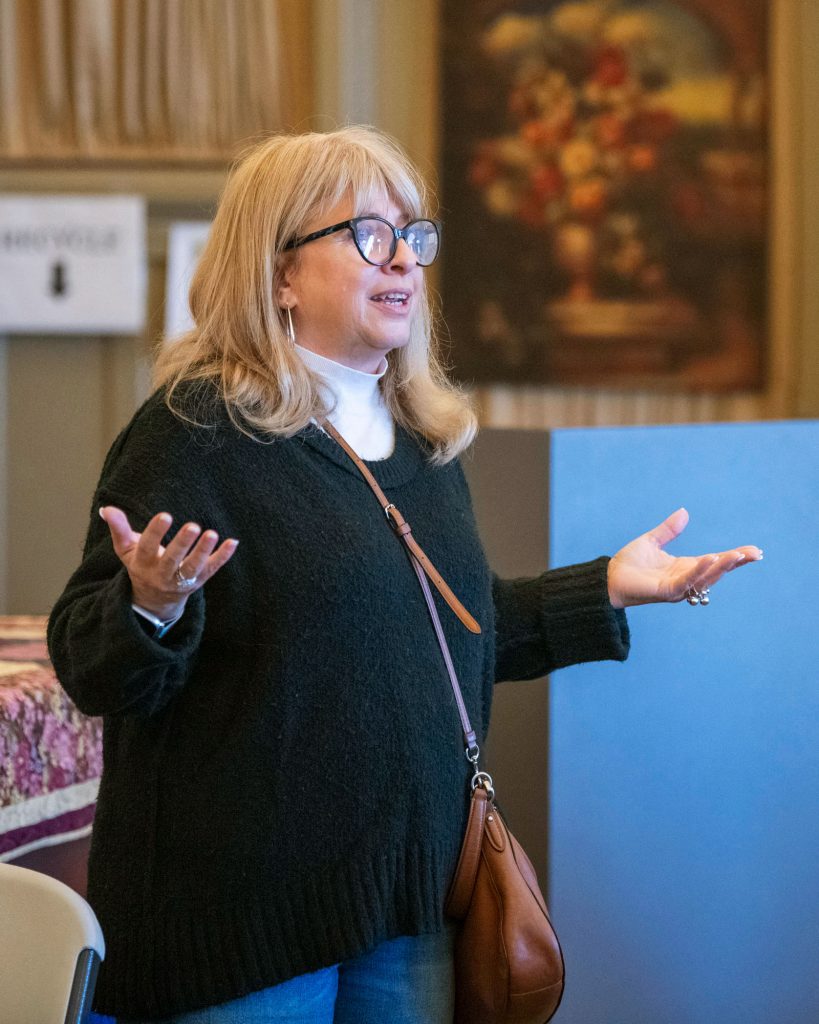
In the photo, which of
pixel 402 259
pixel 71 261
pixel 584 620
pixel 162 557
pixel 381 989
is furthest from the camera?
pixel 71 261

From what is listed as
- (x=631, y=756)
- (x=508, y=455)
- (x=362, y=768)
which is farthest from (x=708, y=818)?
(x=362, y=768)

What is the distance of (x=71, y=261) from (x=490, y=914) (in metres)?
3.51

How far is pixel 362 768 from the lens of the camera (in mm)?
1489

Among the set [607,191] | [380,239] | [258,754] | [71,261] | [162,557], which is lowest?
[258,754]

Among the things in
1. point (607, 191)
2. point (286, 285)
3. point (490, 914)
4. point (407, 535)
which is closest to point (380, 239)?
point (286, 285)

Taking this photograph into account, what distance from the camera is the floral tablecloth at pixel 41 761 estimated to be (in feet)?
6.88

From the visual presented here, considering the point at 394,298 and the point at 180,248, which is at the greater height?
the point at 180,248

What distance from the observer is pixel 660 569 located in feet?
5.99

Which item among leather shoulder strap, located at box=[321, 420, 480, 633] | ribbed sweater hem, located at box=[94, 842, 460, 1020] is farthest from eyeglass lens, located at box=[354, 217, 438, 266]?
ribbed sweater hem, located at box=[94, 842, 460, 1020]

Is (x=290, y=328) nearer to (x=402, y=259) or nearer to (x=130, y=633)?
(x=402, y=259)

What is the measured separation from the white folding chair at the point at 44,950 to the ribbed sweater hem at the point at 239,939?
0.10 metres

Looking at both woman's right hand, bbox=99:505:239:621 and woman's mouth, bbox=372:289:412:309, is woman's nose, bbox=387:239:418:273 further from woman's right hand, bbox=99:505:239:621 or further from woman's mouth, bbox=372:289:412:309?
woman's right hand, bbox=99:505:239:621

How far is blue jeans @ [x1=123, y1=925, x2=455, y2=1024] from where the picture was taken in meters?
1.48

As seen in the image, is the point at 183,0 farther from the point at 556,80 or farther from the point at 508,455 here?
the point at 508,455
